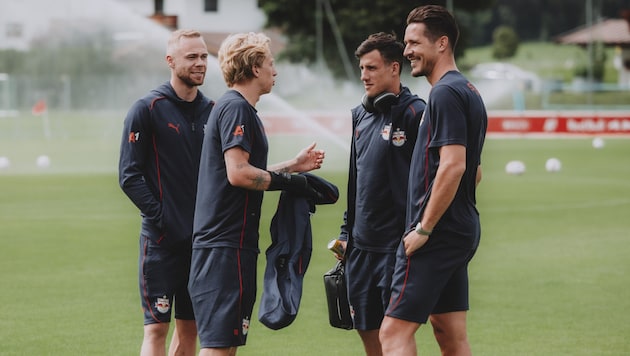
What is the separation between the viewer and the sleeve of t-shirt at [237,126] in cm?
590

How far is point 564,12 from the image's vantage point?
9162cm

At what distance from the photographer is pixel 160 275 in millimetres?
6770

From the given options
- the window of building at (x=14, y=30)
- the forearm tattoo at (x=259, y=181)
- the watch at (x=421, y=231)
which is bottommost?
the window of building at (x=14, y=30)

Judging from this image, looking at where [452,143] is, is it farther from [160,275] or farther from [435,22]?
[160,275]

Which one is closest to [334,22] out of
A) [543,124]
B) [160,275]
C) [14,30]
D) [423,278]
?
[543,124]

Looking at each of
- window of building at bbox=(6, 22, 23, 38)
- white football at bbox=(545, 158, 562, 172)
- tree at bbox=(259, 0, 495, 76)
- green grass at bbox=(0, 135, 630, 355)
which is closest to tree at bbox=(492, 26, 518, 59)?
tree at bbox=(259, 0, 495, 76)

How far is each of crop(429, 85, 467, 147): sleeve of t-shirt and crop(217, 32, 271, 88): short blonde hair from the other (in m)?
0.96

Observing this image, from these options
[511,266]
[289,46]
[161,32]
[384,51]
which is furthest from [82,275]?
[289,46]

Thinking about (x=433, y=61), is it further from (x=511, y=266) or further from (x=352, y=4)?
(x=352, y=4)

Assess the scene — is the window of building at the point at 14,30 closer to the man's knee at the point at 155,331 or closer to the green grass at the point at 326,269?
the green grass at the point at 326,269

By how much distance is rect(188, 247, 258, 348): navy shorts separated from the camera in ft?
19.8

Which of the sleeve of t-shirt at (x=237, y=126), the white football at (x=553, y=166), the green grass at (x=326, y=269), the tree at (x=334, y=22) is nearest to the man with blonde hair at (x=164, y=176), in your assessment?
the sleeve of t-shirt at (x=237, y=126)

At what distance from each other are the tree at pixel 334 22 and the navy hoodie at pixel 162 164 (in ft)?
167

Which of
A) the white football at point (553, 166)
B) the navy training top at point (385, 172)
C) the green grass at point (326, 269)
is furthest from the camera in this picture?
the white football at point (553, 166)
